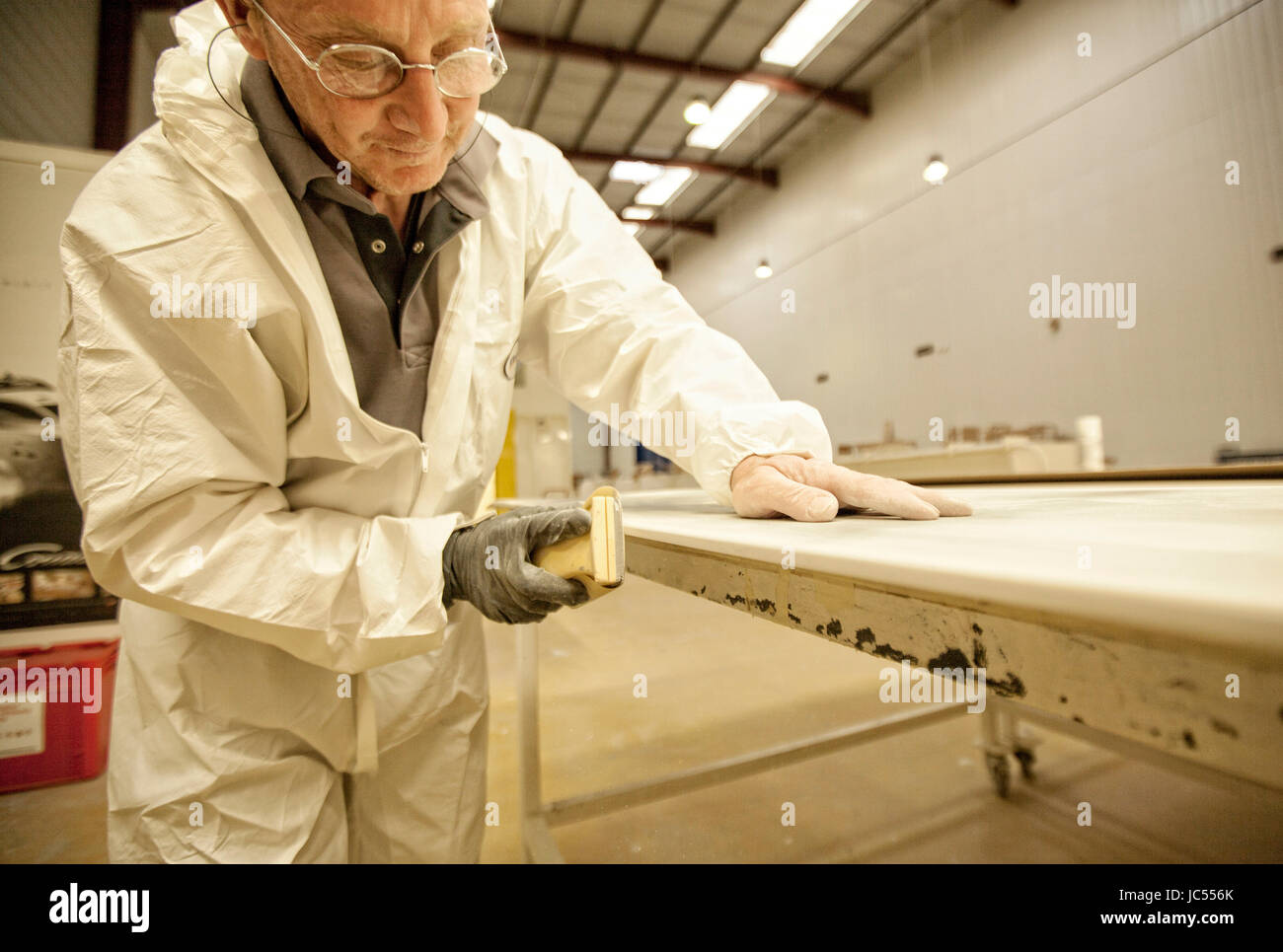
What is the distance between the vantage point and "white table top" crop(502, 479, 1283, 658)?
0.23 metres

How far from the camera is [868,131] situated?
191 inches

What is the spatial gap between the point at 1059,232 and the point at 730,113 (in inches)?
115

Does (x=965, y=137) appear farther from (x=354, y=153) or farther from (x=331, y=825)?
(x=331, y=825)

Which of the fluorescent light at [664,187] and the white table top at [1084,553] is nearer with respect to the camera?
the white table top at [1084,553]

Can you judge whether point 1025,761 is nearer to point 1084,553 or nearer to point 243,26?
point 1084,553

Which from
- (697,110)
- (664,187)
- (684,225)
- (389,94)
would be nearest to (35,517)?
(389,94)

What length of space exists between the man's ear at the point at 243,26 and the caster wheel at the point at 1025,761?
2265mm

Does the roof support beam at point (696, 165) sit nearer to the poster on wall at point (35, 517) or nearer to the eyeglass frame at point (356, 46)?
the poster on wall at point (35, 517)

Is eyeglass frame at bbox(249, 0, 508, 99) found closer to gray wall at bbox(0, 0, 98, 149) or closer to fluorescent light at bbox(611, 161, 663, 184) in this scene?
gray wall at bbox(0, 0, 98, 149)

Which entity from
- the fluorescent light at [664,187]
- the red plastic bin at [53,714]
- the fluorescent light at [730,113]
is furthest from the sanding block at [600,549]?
the fluorescent light at [664,187]

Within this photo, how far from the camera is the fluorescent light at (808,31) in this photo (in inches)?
150

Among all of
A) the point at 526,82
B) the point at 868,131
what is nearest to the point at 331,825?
the point at 526,82

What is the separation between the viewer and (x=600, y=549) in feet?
1.69
